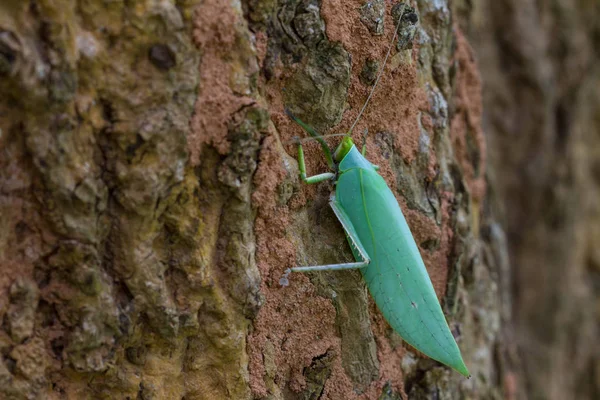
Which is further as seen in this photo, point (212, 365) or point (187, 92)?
point (212, 365)

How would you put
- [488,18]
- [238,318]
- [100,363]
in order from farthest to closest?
[488,18]
[238,318]
[100,363]

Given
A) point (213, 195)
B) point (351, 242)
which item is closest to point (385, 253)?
point (351, 242)

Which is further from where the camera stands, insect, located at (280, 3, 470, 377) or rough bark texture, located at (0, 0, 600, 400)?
insect, located at (280, 3, 470, 377)

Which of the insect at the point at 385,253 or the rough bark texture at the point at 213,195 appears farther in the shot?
the insect at the point at 385,253

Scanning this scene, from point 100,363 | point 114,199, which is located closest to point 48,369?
point 100,363

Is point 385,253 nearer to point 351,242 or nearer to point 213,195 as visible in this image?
point 351,242

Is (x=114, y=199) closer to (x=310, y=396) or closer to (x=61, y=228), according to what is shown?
(x=61, y=228)
